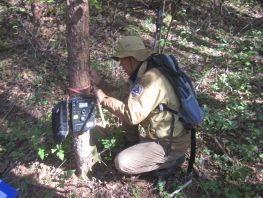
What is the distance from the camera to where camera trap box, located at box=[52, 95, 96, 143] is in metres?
4.01

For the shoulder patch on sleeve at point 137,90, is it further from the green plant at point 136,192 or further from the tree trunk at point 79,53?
the green plant at point 136,192

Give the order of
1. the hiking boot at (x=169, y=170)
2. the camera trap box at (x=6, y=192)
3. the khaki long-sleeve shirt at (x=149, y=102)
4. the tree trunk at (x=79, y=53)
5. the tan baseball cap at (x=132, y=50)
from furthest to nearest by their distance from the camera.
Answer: the hiking boot at (x=169, y=170), the tan baseball cap at (x=132, y=50), the khaki long-sleeve shirt at (x=149, y=102), the camera trap box at (x=6, y=192), the tree trunk at (x=79, y=53)

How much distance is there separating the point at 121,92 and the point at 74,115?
1.16m

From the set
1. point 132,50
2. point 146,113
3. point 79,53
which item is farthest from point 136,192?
point 79,53

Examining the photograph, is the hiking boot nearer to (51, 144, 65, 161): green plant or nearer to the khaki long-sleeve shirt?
the khaki long-sleeve shirt

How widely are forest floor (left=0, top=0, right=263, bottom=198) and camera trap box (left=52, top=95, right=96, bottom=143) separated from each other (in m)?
0.69

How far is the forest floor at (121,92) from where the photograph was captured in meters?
4.82

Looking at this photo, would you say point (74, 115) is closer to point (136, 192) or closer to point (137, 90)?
point (137, 90)

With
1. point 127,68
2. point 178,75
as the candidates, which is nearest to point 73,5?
point 127,68

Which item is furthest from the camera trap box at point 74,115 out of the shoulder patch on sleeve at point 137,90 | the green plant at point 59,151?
the green plant at point 59,151

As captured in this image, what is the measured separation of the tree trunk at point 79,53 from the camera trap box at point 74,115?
213 millimetres

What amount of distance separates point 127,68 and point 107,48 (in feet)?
12.5

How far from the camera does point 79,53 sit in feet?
13.2

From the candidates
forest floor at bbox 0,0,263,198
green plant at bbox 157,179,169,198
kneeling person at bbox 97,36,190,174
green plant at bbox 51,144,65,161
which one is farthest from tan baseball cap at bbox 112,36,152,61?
green plant at bbox 157,179,169,198
